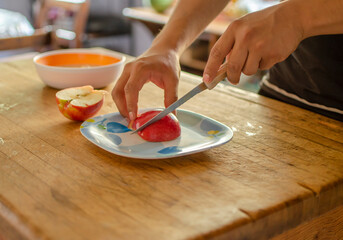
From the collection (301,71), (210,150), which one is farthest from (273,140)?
(301,71)

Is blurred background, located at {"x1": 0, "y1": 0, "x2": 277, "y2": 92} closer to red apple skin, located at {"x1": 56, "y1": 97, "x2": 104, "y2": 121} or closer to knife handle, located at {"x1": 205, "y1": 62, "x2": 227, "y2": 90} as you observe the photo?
red apple skin, located at {"x1": 56, "y1": 97, "x2": 104, "y2": 121}

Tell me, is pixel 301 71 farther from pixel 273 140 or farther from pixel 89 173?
pixel 89 173

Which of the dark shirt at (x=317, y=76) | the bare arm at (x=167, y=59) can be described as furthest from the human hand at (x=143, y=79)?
the dark shirt at (x=317, y=76)

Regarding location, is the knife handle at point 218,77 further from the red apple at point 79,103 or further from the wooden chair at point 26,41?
the wooden chair at point 26,41

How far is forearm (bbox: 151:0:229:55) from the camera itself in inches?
42.6

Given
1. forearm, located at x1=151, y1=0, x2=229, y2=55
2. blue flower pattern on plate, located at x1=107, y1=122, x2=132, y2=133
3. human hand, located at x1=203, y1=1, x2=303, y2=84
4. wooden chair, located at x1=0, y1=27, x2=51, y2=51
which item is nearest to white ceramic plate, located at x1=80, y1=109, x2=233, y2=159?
blue flower pattern on plate, located at x1=107, y1=122, x2=132, y2=133

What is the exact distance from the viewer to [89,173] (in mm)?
728

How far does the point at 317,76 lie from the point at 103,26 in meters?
3.96

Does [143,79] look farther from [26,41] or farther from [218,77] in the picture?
[26,41]

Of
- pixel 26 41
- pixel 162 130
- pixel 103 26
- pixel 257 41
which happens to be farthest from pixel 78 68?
pixel 103 26

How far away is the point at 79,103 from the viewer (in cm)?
96

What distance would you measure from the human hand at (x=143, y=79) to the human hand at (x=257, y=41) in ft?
0.40

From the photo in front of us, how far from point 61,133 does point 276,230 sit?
0.47 metres

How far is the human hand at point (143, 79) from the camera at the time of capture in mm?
915
